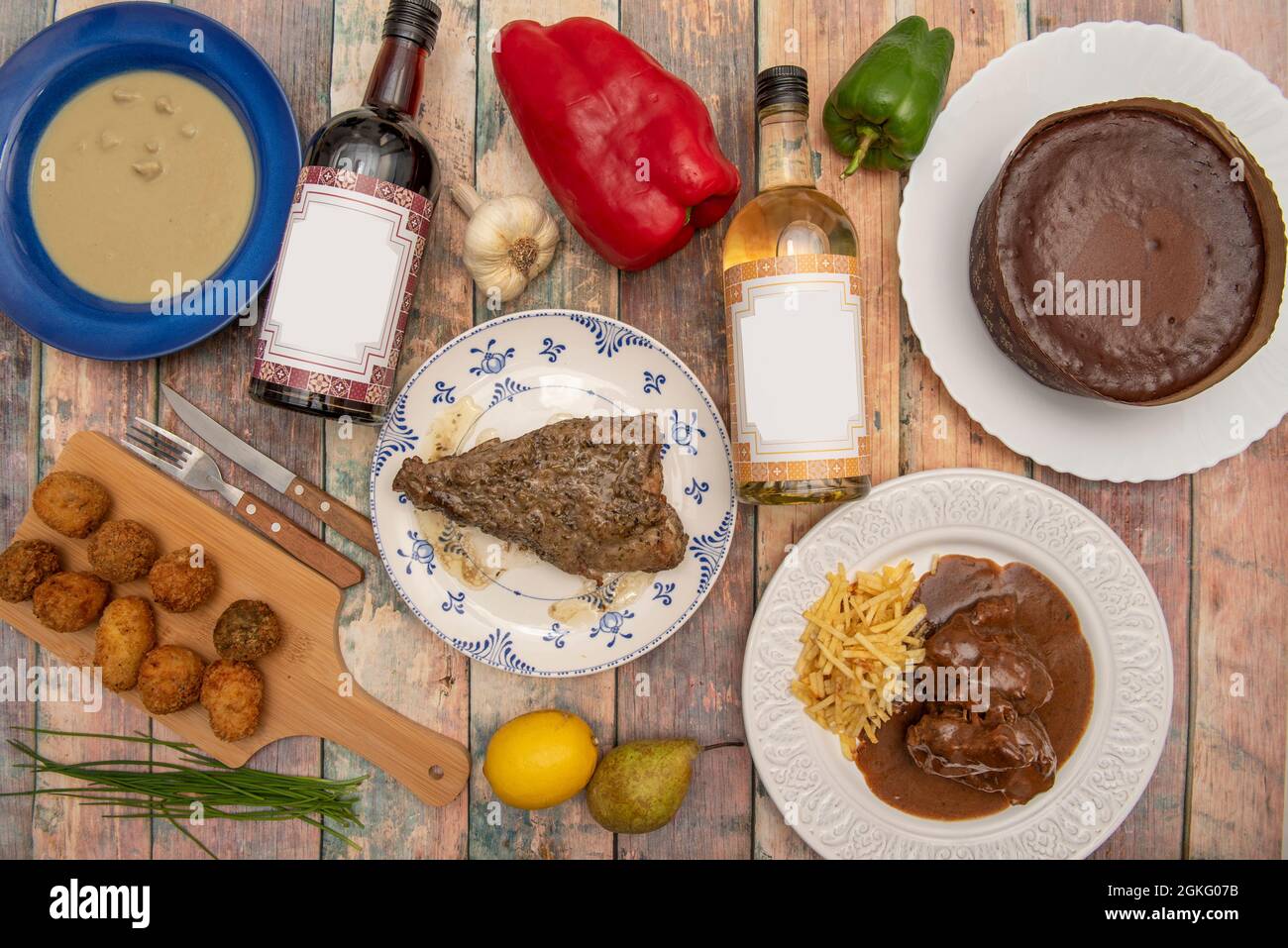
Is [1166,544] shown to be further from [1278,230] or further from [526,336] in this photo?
[526,336]

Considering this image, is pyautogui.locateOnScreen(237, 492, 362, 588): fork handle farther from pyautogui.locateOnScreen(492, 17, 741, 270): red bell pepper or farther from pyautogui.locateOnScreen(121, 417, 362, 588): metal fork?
pyautogui.locateOnScreen(492, 17, 741, 270): red bell pepper

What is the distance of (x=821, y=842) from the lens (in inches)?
79.2

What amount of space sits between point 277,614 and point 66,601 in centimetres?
52

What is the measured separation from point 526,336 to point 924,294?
1.06 meters

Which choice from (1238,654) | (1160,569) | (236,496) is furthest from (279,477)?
(1238,654)

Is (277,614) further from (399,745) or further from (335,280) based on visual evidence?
(335,280)

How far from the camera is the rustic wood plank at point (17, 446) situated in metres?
2.16

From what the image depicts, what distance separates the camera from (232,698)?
201 centimetres

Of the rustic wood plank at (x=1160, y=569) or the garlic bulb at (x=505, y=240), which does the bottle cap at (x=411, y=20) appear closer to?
the garlic bulb at (x=505, y=240)

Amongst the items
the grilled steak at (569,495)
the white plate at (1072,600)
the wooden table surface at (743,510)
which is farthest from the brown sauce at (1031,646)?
the grilled steak at (569,495)

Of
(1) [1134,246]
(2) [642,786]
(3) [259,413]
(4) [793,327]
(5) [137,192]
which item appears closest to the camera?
(4) [793,327]

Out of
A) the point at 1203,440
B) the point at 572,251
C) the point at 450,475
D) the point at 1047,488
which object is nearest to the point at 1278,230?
the point at 1203,440

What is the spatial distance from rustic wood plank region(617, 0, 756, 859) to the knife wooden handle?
80cm

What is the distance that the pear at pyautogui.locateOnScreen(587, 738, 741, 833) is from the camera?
1.95m
